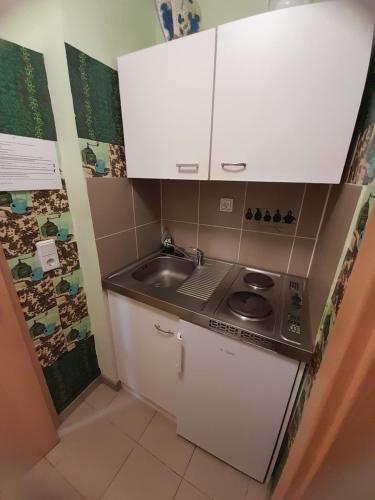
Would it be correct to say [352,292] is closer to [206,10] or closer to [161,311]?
[161,311]

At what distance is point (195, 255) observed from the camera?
1.44 meters

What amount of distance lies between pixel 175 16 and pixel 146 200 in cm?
84

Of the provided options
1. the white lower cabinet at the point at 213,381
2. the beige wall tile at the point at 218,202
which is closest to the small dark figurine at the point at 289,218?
the beige wall tile at the point at 218,202

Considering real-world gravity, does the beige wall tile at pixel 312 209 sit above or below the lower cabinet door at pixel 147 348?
above

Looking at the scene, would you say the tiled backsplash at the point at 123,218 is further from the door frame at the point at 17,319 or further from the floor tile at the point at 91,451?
the floor tile at the point at 91,451

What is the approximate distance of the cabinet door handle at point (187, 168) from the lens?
0.91 meters

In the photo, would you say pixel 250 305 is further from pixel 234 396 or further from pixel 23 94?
pixel 23 94

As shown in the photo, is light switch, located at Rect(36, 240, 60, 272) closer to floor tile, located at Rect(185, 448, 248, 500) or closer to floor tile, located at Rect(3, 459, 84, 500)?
floor tile, located at Rect(3, 459, 84, 500)

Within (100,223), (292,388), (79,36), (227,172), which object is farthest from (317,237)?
(79,36)

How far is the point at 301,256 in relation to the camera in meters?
1.15

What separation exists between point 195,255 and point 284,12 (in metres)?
1.14

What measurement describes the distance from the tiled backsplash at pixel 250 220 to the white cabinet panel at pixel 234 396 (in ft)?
1.96

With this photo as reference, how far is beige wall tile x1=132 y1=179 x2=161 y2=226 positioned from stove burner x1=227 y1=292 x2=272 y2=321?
0.75m

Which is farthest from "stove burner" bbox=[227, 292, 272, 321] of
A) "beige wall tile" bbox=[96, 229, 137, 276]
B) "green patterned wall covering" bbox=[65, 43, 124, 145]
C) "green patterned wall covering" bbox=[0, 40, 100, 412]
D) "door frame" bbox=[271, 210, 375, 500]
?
"green patterned wall covering" bbox=[65, 43, 124, 145]
